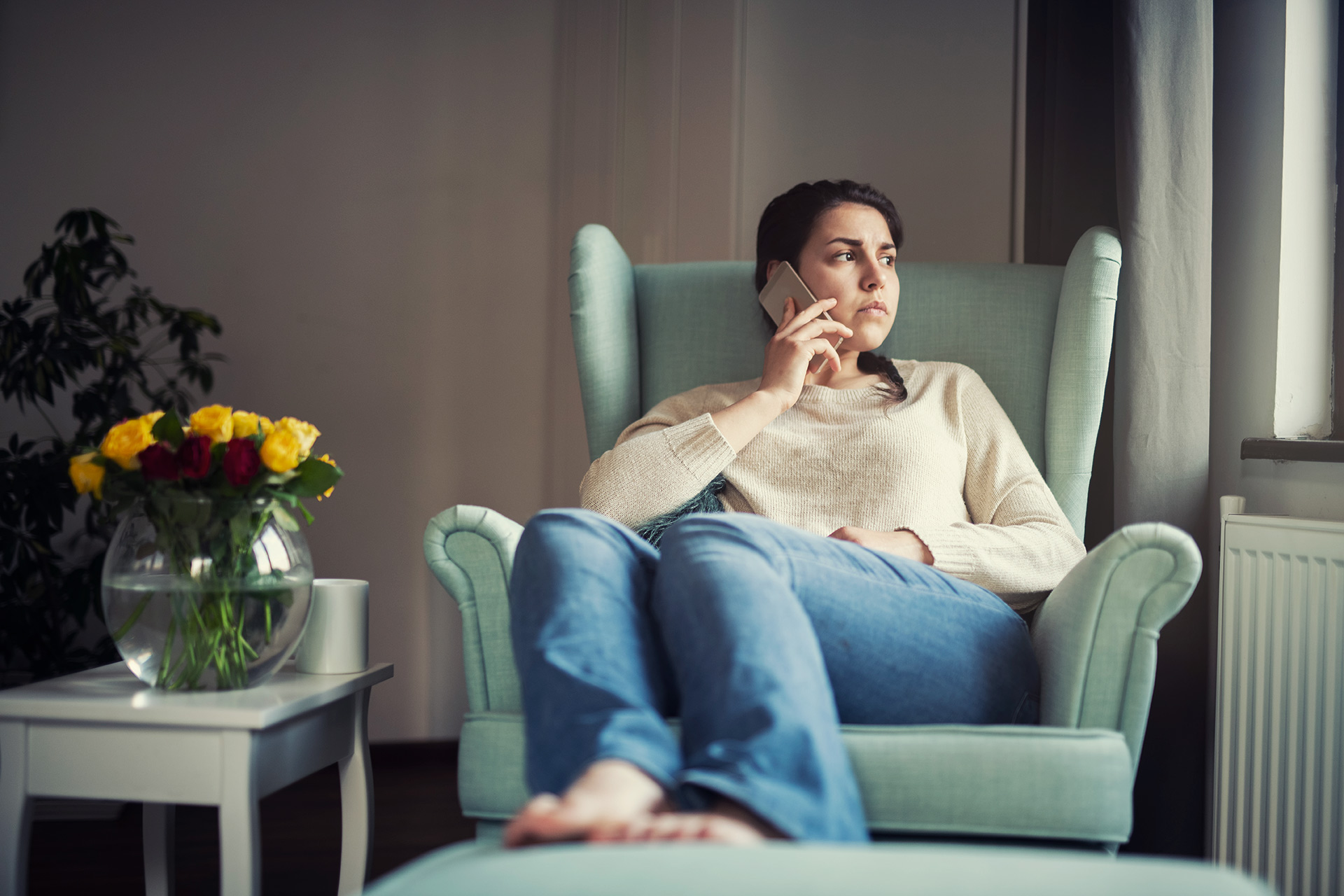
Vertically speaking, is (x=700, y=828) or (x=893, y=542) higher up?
(x=893, y=542)

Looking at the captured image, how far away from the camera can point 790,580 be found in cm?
88

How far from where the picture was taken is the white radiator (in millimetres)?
1176

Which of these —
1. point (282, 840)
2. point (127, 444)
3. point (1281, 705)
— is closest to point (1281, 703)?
point (1281, 705)

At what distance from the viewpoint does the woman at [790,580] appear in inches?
24.3

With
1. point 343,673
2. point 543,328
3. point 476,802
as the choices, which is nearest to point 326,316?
point 543,328

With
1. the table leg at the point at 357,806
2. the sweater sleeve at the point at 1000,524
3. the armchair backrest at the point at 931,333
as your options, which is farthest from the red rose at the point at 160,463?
the sweater sleeve at the point at 1000,524

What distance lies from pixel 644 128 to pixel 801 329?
43.0 inches

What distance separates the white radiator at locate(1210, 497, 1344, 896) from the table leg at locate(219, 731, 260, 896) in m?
1.24

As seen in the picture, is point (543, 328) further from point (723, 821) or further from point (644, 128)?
point (723, 821)

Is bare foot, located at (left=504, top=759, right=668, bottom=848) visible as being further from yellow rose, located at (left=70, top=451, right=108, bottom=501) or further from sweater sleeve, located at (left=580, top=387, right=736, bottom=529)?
yellow rose, located at (left=70, top=451, right=108, bottom=501)

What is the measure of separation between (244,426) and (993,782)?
2.91ft

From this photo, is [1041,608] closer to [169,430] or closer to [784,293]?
[784,293]

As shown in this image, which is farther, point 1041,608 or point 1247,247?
point 1247,247

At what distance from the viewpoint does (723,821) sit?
570mm
